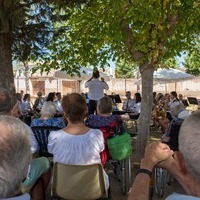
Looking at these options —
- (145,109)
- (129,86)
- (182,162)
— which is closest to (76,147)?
(182,162)

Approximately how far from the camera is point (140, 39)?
24.5 ft

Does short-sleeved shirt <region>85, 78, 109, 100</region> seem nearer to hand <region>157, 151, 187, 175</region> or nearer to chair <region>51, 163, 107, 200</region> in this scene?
chair <region>51, 163, 107, 200</region>

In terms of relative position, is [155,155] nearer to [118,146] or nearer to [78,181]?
[78,181]

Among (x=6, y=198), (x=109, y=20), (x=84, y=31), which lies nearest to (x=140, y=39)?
(x=109, y=20)

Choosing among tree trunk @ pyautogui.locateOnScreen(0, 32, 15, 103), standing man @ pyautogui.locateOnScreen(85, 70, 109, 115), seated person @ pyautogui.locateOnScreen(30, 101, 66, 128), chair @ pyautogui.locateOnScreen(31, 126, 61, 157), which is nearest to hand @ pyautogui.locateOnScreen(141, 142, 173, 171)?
chair @ pyautogui.locateOnScreen(31, 126, 61, 157)

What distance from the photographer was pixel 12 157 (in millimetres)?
1697

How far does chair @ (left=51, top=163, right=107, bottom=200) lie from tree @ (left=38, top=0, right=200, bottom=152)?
3.96m

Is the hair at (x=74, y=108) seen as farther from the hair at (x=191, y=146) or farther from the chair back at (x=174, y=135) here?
the hair at (x=191, y=146)

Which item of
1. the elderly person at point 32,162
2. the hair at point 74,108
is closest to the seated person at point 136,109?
the elderly person at point 32,162

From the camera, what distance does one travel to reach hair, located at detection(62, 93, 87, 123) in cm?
409

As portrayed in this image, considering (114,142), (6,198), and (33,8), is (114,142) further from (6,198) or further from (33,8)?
(33,8)

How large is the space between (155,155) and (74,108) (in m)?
2.11

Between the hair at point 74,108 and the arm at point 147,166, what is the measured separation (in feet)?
6.63

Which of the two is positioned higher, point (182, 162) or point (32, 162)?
point (182, 162)
